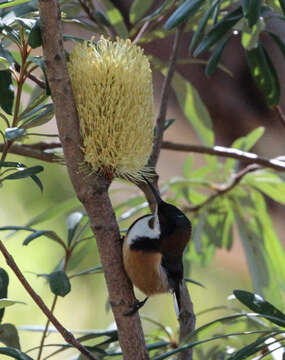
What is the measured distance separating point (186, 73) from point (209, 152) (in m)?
0.52

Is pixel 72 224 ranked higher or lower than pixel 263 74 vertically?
lower

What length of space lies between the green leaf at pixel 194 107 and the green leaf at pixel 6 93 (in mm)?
616

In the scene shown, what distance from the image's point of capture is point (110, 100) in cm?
78

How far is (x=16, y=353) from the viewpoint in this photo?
843 mm

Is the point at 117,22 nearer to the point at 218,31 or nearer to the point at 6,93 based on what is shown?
the point at 218,31

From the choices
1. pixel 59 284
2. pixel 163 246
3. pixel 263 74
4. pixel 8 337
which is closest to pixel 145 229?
pixel 163 246

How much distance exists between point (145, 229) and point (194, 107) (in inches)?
23.5

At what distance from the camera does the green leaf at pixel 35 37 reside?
78 centimetres

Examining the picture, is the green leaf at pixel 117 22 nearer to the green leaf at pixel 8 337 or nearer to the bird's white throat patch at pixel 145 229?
the bird's white throat patch at pixel 145 229

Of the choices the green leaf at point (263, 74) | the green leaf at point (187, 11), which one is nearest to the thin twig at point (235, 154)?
the green leaf at point (263, 74)

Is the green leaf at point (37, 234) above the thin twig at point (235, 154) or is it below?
below

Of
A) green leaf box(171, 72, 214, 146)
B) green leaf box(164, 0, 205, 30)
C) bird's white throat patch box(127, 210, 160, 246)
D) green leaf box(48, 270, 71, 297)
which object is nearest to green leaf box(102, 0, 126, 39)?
green leaf box(171, 72, 214, 146)

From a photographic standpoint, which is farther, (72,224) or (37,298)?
(72,224)

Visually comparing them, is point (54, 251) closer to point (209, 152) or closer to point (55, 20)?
point (209, 152)
